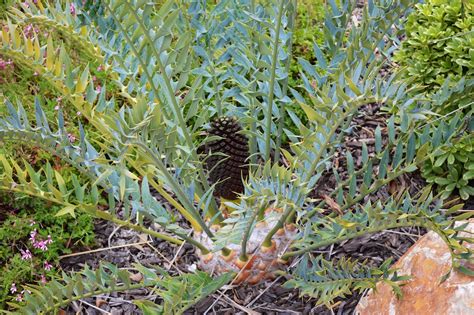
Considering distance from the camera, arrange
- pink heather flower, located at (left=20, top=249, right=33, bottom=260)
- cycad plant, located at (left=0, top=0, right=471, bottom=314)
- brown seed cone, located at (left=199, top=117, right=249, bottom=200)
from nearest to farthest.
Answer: cycad plant, located at (left=0, top=0, right=471, bottom=314) → brown seed cone, located at (left=199, top=117, right=249, bottom=200) → pink heather flower, located at (left=20, top=249, right=33, bottom=260)

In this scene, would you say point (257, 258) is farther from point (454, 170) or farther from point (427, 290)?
point (454, 170)

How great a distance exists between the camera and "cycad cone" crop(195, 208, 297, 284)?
2061 millimetres

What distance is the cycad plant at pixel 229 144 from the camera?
155 cm

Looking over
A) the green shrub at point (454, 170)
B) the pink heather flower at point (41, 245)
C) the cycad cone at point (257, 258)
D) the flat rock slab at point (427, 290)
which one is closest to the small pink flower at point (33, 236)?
the pink heather flower at point (41, 245)

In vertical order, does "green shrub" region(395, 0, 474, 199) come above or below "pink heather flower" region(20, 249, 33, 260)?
above

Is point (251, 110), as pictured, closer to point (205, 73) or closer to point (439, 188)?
point (205, 73)

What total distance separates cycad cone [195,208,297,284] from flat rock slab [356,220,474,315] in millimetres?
339

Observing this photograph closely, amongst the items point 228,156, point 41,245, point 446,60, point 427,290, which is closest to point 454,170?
point 446,60

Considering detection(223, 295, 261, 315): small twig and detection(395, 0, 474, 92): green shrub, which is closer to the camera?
detection(223, 295, 261, 315): small twig

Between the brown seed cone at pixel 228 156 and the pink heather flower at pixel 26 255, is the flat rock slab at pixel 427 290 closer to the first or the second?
the brown seed cone at pixel 228 156

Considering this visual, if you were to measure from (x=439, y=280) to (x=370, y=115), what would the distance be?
1386 mm

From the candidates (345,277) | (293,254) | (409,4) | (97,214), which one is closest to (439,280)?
(345,277)

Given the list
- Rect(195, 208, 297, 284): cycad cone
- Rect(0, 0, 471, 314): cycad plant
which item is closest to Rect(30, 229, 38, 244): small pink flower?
Rect(0, 0, 471, 314): cycad plant

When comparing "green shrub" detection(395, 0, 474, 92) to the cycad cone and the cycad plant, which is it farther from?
the cycad cone
